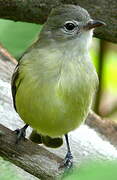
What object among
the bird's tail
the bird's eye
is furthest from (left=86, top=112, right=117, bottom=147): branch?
the bird's eye

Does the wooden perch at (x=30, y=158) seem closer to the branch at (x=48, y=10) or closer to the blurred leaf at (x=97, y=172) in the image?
the branch at (x=48, y=10)

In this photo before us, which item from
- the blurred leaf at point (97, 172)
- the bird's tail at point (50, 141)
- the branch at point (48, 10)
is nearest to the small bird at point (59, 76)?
the bird's tail at point (50, 141)

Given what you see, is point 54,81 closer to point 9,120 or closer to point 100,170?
point 9,120

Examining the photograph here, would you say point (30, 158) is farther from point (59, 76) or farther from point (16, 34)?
point (16, 34)

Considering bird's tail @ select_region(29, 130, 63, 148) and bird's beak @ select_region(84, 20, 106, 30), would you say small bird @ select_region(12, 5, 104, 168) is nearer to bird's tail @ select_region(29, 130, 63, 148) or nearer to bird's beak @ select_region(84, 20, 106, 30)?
bird's beak @ select_region(84, 20, 106, 30)

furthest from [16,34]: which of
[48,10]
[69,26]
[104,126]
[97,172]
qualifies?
[97,172]
